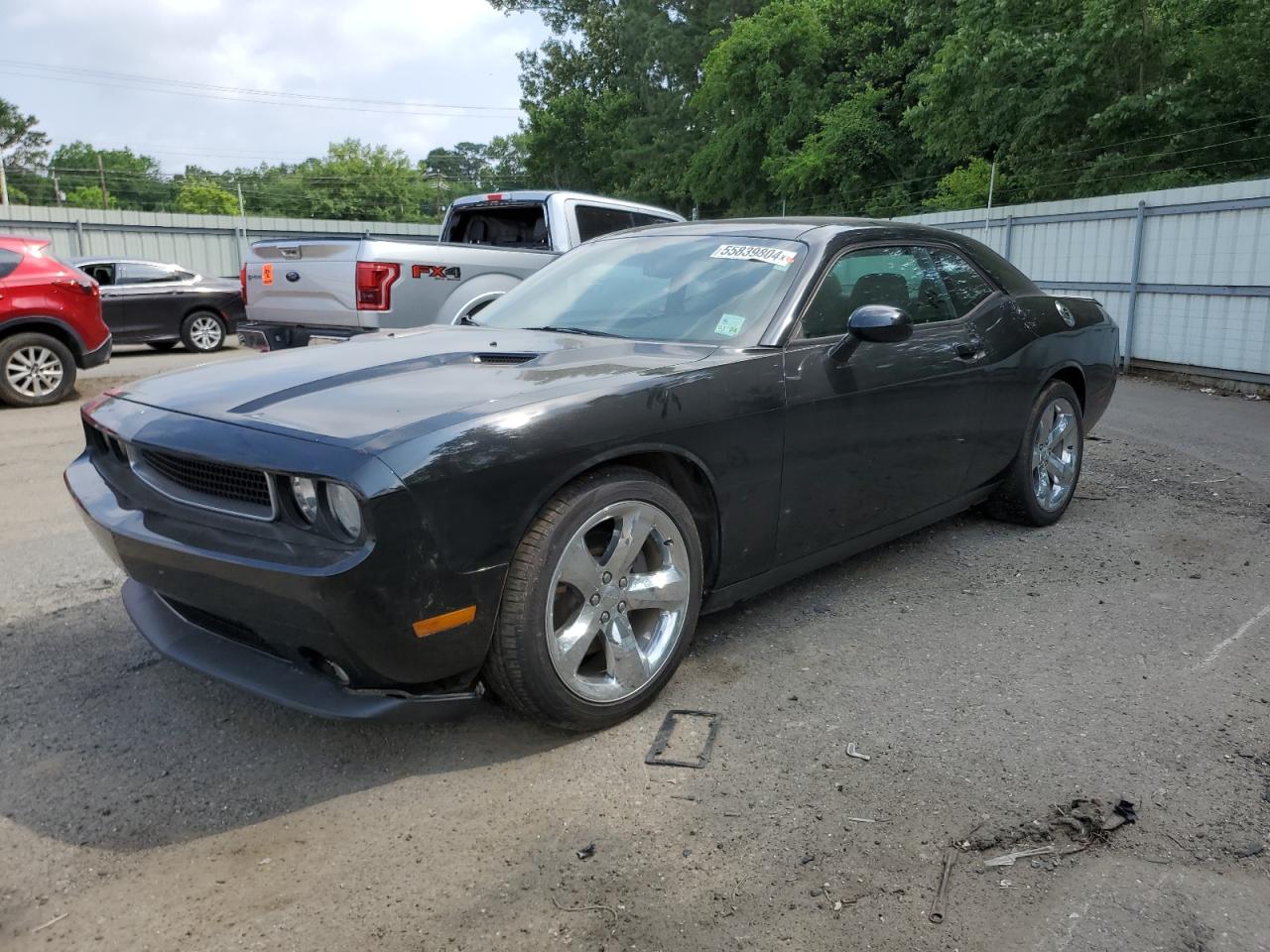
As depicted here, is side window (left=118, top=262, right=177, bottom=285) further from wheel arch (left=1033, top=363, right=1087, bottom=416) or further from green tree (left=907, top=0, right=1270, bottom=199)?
green tree (left=907, top=0, right=1270, bottom=199)

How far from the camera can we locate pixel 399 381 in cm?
312

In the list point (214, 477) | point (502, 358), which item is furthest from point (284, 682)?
point (502, 358)

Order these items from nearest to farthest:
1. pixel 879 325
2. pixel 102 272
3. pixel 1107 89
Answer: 1. pixel 879 325
2. pixel 102 272
3. pixel 1107 89

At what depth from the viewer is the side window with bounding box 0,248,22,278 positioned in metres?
9.34

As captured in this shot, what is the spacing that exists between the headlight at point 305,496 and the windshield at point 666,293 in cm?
155

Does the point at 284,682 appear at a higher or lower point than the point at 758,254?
lower

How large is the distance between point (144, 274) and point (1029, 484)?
12.9 m

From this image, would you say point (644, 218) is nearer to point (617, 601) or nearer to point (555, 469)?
point (617, 601)

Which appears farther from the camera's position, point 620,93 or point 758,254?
point 620,93

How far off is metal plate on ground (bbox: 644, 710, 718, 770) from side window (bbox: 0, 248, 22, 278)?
29.2 ft

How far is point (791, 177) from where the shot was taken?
93.4 ft

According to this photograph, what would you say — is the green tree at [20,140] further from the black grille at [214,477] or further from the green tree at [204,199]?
the black grille at [214,477]

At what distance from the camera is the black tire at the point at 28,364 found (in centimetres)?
941

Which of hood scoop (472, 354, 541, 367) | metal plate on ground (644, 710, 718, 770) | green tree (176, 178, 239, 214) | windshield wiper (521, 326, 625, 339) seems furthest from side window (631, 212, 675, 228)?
green tree (176, 178, 239, 214)
